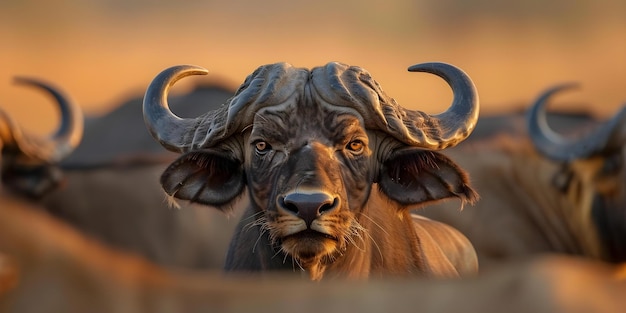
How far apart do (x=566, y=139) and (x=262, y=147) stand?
6242 millimetres

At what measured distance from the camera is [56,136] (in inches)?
542

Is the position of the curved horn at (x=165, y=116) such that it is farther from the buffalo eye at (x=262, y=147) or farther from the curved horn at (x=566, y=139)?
the curved horn at (x=566, y=139)

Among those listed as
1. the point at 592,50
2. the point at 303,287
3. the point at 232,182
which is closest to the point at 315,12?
the point at 592,50

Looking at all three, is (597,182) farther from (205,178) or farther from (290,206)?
(290,206)

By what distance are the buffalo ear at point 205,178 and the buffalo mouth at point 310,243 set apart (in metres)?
0.73

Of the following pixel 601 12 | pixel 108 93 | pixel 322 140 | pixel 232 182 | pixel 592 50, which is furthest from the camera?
pixel 601 12

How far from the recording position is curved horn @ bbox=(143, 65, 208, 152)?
7098 mm

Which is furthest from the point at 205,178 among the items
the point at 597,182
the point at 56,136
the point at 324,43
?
the point at 324,43

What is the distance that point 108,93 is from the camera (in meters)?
25.0

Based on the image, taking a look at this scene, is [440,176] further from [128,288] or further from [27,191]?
[27,191]

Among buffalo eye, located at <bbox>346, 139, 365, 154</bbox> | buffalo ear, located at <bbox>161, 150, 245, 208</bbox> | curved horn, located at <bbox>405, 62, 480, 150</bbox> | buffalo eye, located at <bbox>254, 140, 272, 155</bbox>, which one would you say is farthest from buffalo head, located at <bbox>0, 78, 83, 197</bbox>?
buffalo eye, located at <bbox>346, 139, 365, 154</bbox>

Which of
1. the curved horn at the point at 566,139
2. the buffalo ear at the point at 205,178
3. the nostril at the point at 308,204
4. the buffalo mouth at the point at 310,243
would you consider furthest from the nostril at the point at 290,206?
the curved horn at the point at 566,139

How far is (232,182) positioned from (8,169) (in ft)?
20.5

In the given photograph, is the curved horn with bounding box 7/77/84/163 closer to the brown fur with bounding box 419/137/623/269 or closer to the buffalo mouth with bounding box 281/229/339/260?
the brown fur with bounding box 419/137/623/269
